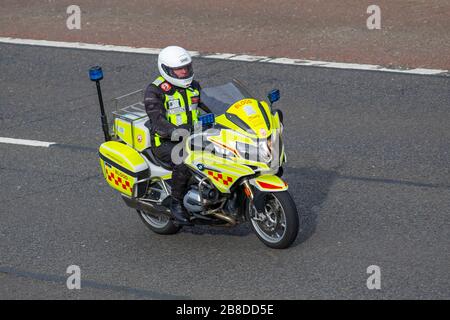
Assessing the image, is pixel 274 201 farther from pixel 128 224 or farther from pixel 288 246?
pixel 128 224

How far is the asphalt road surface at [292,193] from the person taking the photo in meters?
8.48

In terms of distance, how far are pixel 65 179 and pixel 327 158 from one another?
296 centimetres

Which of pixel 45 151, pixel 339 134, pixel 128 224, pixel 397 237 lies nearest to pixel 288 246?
pixel 397 237

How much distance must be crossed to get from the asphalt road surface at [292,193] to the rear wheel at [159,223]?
0.25 feet

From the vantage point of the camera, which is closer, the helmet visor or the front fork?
the front fork

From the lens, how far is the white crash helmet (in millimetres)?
8961

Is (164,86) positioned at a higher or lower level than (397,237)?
higher

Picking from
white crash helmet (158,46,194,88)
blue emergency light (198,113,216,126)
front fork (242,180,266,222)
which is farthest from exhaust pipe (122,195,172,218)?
blue emergency light (198,113,216,126)

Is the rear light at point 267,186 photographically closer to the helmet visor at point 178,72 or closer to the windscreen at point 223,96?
the windscreen at point 223,96

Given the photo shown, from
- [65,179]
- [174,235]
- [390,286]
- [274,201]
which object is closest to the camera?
[390,286]

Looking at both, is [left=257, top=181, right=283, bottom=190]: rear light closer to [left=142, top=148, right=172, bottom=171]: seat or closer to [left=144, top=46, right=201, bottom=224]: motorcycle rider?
[left=144, top=46, right=201, bottom=224]: motorcycle rider

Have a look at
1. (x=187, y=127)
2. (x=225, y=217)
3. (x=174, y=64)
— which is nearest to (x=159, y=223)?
(x=225, y=217)

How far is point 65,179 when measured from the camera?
1096 cm

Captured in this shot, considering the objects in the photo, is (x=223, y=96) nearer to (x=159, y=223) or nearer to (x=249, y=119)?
(x=249, y=119)
